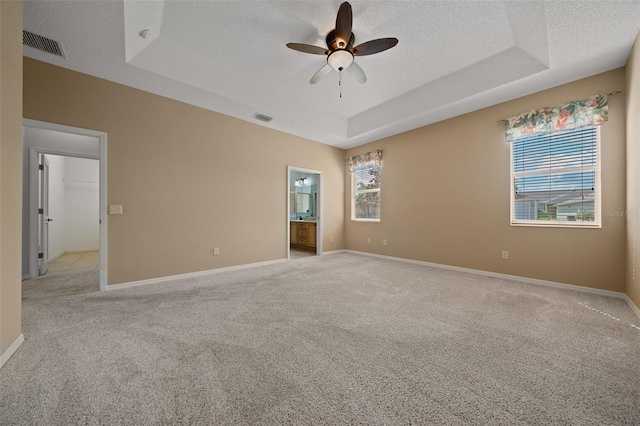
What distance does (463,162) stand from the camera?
161 inches

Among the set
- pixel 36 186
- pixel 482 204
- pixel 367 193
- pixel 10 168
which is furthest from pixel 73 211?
pixel 482 204

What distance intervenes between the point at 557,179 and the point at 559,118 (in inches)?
31.7

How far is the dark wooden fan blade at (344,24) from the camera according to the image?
6.97 feet

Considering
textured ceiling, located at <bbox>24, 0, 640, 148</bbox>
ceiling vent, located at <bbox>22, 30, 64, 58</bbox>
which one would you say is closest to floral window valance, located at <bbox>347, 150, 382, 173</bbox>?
textured ceiling, located at <bbox>24, 0, 640, 148</bbox>

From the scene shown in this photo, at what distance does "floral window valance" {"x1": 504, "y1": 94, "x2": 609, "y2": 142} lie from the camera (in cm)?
287

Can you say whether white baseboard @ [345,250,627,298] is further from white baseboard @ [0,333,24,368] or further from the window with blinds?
white baseboard @ [0,333,24,368]

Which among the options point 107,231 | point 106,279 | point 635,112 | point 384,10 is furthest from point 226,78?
point 635,112

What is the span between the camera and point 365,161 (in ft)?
18.5

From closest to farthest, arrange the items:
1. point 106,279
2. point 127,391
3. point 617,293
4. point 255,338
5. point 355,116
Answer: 1. point 127,391
2. point 255,338
3. point 617,293
4. point 106,279
5. point 355,116

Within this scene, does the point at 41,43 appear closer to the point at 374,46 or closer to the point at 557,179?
the point at 374,46

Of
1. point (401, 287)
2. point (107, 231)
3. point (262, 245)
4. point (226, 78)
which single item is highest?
point (226, 78)

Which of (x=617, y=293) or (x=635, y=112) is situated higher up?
(x=635, y=112)

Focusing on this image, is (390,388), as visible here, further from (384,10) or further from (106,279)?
(106,279)

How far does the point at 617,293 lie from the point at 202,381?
14.6ft
